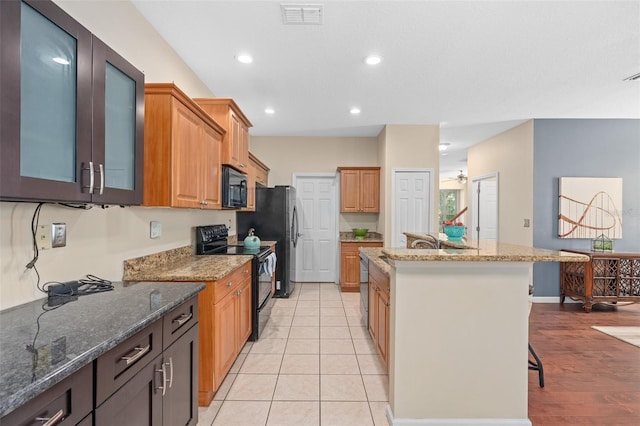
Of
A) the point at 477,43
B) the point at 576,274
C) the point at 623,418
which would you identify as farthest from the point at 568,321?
the point at 477,43

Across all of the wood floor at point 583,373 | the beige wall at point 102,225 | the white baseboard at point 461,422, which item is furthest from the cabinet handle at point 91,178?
the wood floor at point 583,373

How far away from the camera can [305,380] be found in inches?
95.9

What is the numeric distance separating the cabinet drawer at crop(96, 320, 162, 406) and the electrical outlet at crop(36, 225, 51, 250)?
A: 66 centimetres

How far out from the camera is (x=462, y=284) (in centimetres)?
189

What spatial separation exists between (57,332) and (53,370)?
33cm

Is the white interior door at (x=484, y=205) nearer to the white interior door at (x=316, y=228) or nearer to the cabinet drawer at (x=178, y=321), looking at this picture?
the white interior door at (x=316, y=228)

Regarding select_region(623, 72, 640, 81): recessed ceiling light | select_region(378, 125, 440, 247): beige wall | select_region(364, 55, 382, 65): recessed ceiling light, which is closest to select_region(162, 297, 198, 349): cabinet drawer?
select_region(364, 55, 382, 65): recessed ceiling light

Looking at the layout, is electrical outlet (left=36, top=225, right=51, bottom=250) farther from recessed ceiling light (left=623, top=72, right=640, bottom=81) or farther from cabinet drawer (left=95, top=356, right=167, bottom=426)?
recessed ceiling light (left=623, top=72, right=640, bottom=81)

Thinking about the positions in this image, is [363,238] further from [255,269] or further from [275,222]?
[255,269]

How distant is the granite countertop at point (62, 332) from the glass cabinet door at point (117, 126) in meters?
0.48

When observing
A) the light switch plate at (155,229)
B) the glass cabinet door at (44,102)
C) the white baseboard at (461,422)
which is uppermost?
the glass cabinet door at (44,102)

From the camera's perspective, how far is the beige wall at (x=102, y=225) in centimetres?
130

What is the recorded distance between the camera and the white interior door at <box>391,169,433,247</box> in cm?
504

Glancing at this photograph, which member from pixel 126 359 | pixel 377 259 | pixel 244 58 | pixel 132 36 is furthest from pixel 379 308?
pixel 132 36
